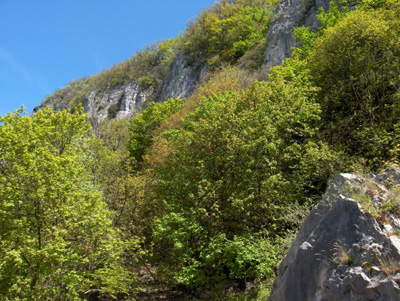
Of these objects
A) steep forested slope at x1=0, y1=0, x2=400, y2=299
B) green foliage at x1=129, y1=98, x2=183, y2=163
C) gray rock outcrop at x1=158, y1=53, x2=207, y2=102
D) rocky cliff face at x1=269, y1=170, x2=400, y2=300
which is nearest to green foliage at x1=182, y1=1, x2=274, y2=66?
gray rock outcrop at x1=158, y1=53, x2=207, y2=102

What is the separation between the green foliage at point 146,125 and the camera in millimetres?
35719

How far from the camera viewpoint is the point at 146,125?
1441 inches

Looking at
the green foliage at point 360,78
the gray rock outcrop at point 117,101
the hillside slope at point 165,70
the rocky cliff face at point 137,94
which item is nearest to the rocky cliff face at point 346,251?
the green foliage at point 360,78

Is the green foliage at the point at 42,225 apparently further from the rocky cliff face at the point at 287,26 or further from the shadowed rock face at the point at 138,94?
the shadowed rock face at the point at 138,94

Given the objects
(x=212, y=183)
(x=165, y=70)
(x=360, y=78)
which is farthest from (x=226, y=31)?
(x=212, y=183)

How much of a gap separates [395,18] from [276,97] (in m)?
7.95

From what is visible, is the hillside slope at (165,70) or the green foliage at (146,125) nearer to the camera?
the hillside slope at (165,70)

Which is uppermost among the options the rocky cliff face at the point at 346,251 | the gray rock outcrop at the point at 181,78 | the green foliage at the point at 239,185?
the gray rock outcrop at the point at 181,78

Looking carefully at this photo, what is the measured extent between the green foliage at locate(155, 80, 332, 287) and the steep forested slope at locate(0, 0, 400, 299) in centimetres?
6

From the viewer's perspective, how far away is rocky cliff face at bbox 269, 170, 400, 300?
5930 millimetres

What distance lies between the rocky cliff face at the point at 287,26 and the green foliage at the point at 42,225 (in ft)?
79.1

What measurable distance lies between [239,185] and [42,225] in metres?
7.63

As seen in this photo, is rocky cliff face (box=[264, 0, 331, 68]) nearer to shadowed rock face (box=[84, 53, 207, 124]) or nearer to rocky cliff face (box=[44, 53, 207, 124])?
rocky cliff face (box=[44, 53, 207, 124])

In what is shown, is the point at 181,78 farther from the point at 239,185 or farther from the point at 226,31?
the point at 239,185
